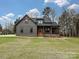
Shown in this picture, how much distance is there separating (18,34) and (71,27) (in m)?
20.7

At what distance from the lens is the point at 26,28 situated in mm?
62938

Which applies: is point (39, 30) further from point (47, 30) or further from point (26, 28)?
point (26, 28)

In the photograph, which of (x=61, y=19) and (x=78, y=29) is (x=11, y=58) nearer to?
(x=78, y=29)

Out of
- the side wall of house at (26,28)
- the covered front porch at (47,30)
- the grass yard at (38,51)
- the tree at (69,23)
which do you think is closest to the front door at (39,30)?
the covered front porch at (47,30)

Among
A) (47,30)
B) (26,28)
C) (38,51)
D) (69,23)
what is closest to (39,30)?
(47,30)

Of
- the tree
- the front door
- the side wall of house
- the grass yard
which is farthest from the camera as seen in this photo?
the tree

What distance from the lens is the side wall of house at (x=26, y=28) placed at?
62.5m

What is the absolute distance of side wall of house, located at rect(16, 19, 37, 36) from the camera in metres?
62.5

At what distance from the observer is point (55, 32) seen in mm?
64812

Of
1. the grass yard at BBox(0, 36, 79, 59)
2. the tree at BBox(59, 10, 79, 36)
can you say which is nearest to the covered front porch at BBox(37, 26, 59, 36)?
the tree at BBox(59, 10, 79, 36)

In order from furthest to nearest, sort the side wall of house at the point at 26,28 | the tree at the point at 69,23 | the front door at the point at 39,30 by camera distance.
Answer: the tree at the point at 69,23
the front door at the point at 39,30
the side wall of house at the point at 26,28

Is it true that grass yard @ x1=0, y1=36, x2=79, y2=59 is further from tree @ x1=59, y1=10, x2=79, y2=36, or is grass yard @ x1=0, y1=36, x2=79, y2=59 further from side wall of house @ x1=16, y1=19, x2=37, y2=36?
tree @ x1=59, y1=10, x2=79, y2=36

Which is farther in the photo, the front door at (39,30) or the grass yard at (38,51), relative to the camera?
the front door at (39,30)

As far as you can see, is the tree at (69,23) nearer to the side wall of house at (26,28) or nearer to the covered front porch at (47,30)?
the covered front porch at (47,30)
